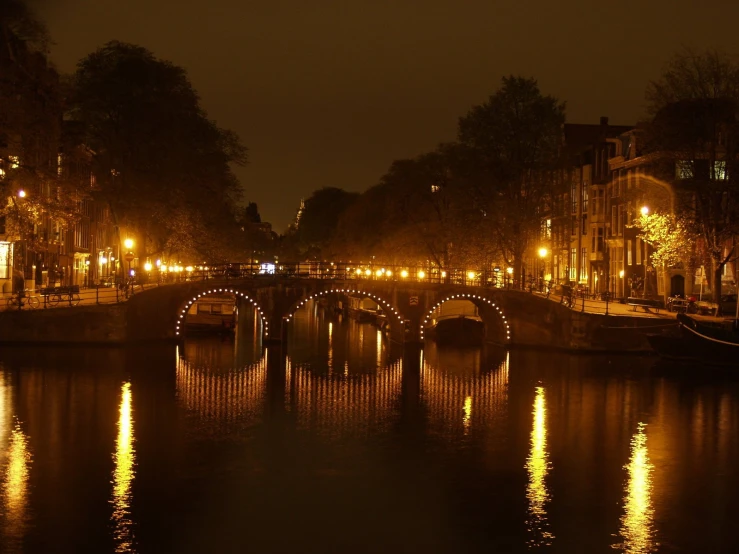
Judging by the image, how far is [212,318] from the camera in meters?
71.0

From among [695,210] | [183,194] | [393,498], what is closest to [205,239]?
[183,194]

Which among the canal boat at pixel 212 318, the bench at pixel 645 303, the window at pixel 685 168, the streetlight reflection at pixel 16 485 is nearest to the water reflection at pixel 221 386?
the streetlight reflection at pixel 16 485

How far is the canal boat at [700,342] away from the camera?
50594 mm

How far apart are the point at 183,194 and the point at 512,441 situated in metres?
36.6

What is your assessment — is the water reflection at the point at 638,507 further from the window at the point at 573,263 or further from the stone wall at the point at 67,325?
the window at the point at 573,263

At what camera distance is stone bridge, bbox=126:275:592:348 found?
58.5 metres

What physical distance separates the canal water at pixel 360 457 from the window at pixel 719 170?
38.1 feet

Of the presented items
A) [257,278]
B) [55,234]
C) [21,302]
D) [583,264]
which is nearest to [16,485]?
[21,302]

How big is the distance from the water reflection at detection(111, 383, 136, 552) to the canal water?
7 cm

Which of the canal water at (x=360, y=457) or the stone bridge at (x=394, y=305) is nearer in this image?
the canal water at (x=360, y=457)

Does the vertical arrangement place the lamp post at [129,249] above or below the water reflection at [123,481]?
above

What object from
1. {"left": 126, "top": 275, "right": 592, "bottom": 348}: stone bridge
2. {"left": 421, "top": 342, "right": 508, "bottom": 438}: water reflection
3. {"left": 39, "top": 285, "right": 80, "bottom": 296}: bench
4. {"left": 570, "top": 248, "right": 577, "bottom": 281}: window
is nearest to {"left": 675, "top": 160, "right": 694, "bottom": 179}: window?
{"left": 126, "top": 275, "right": 592, "bottom": 348}: stone bridge

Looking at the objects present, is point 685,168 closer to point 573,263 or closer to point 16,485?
point 573,263

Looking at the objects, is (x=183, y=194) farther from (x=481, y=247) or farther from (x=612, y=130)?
(x=612, y=130)
